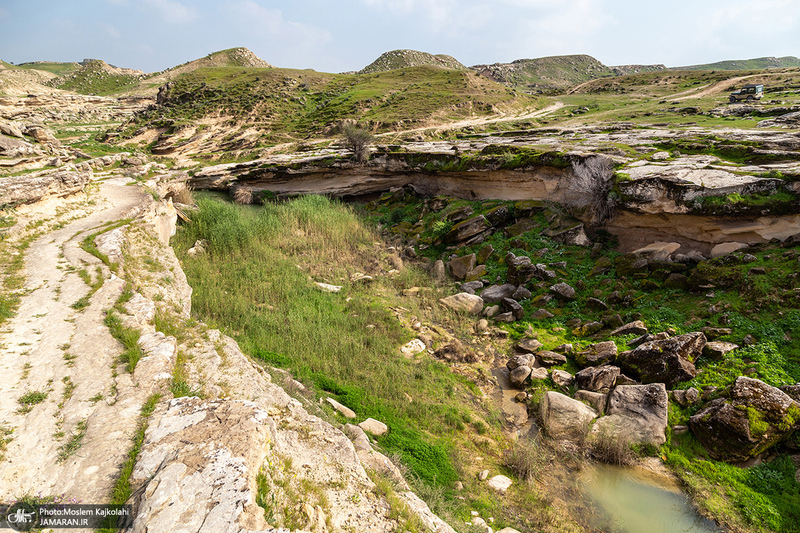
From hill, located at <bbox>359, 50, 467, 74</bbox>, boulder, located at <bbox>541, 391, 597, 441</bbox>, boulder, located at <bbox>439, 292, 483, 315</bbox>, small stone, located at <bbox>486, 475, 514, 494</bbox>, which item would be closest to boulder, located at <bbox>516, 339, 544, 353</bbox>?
boulder, located at <bbox>439, 292, 483, 315</bbox>

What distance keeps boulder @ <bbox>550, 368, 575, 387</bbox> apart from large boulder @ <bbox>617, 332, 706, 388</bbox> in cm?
117

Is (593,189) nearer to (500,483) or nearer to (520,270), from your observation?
(520,270)

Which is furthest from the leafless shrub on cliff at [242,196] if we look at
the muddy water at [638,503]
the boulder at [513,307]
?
the muddy water at [638,503]

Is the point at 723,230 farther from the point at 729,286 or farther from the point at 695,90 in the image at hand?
the point at 695,90

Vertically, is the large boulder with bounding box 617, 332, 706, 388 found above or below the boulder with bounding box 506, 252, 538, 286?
below

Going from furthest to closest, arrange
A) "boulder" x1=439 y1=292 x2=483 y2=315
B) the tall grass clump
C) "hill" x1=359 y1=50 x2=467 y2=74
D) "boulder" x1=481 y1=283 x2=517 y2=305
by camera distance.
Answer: "hill" x1=359 y1=50 x2=467 y2=74, "boulder" x1=481 y1=283 x2=517 y2=305, "boulder" x1=439 y1=292 x2=483 y2=315, the tall grass clump

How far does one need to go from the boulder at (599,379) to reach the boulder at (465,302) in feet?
11.6

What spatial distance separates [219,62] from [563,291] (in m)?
78.8

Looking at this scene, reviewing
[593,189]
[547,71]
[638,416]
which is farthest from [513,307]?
[547,71]

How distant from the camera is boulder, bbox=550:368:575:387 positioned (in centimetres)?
752

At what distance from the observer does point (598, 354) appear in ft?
25.7

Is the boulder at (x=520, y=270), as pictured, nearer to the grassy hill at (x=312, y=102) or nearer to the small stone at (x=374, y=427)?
the small stone at (x=374, y=427)

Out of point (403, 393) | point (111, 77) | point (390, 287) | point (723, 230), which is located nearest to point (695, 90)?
point (723, 230)
